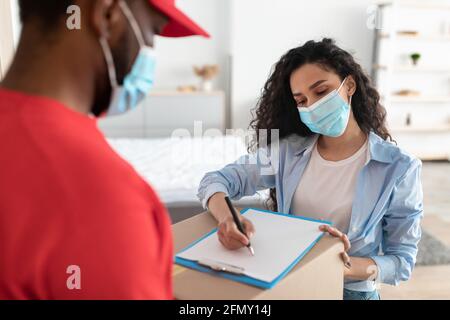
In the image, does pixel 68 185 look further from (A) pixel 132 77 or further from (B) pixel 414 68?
(B) pixel 414 68

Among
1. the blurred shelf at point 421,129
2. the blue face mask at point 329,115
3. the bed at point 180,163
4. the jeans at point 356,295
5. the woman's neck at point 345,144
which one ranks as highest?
the blue face mask at point 329,115

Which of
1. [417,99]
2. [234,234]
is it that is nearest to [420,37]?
[417,99]

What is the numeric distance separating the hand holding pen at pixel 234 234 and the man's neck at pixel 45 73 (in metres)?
0.41

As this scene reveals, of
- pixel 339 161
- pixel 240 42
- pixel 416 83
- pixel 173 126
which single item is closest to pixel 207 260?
pixel 339 161

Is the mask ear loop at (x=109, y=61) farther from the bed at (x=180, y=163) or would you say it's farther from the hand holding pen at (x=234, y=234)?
the bed at (x=180, y=163)

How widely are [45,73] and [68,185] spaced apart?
0.14m

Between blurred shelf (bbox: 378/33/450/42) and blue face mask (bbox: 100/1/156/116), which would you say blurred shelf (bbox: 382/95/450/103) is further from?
blue face mask (bbox: 100/1/156/116)

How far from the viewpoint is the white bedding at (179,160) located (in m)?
2.25

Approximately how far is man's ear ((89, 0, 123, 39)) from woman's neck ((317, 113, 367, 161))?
87 centimetres

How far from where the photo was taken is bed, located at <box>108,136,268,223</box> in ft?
7.29

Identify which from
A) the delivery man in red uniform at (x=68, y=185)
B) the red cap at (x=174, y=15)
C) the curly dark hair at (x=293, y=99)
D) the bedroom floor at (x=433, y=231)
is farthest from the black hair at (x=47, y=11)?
the bedroom floor at (x=433, y=231)

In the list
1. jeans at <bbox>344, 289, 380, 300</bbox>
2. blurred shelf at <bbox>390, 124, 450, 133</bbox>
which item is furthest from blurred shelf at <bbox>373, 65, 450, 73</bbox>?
jeans at <bbox>344, 289, 380, 300</bbox>

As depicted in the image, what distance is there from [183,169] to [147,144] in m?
0.84
